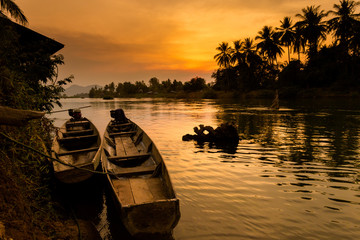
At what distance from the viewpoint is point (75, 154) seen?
340 inches

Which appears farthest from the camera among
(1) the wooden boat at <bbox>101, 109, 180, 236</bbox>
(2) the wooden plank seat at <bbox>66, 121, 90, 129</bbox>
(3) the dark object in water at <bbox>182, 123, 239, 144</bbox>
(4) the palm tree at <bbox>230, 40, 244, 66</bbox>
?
(4) the palm tree at <bbox>230, 40, 244, 66</bbox>

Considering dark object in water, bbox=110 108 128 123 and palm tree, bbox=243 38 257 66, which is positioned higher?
palm tree, bbox=243 38 257 66

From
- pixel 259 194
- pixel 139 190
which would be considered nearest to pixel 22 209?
pixel 139 190

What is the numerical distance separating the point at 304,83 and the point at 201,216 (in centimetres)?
5425

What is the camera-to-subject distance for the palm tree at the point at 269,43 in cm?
5925

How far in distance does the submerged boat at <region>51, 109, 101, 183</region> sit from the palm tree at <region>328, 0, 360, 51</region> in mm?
52027

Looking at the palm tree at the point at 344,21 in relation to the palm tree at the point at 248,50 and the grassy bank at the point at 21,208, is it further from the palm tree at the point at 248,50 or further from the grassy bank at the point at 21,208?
the grassy bank at the point at 21,208

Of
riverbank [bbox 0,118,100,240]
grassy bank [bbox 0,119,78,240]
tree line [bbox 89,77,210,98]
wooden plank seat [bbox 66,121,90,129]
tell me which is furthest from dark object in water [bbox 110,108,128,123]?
→ tree line [bbox 89,77,210,98]

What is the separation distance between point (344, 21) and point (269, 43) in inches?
648

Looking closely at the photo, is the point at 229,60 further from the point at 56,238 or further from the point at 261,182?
the point at 56,238

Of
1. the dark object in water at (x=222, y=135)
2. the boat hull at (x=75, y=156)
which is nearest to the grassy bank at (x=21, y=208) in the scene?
the boat hull at (x=75, y=156)

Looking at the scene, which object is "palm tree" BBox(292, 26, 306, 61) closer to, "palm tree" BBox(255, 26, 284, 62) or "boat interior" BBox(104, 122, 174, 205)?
"palm tree" BBox(255, 26, 284, 62)

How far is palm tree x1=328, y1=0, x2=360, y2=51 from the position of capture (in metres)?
45.5

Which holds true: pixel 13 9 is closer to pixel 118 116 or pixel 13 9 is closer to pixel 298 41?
pixel 118 116
